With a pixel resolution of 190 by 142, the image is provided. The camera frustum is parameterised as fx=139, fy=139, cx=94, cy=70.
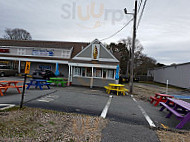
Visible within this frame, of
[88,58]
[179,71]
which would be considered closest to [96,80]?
[88,58]

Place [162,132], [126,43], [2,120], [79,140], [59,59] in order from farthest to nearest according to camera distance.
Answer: [126,43] < [59,59] < [162,132] < [2,120] < [79,140]

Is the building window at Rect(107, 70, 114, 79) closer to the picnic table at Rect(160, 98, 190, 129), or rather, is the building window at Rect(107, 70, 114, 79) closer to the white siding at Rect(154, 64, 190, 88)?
the picnic table at Rect(160, 98, 190, 129)

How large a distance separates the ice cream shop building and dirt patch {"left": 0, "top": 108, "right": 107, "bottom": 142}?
10.2 meters

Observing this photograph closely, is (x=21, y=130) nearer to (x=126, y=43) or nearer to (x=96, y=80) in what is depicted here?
(x=96, y=80)

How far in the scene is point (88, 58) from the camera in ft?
52.3

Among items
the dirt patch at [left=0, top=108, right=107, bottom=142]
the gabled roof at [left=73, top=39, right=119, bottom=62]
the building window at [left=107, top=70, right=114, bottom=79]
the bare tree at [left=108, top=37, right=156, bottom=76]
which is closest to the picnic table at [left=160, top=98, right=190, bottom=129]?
the dirt patch at [left=0, top=108, right=107, bottom=142]

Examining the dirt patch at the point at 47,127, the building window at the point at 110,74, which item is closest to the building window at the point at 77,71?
the building window at the point at 110,74

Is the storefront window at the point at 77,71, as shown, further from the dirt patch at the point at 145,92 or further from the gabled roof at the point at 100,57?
the dirt patch at the point at 145,92

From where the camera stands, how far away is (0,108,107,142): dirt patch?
3.22 metres

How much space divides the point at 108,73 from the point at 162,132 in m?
11.7

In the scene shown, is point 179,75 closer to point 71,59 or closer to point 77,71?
point 77,71

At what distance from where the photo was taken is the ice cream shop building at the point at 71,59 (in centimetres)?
1530

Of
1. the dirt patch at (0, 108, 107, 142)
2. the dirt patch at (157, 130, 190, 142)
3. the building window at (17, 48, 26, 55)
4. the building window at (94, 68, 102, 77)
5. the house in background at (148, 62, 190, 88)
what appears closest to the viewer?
the dirt patch at (0, 108, 107, 142)

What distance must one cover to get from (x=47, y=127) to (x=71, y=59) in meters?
13.5
